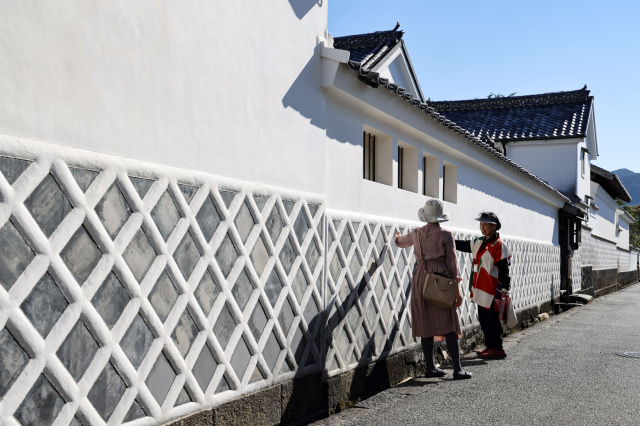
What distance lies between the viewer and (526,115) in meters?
27.3

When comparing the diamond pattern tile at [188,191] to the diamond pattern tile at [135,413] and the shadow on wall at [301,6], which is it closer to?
the diamond pattern tile at [135,413]

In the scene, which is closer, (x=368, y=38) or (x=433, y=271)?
(x=433, y=271)

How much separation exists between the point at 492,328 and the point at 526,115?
65.3 feet

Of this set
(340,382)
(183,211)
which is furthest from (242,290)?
(340,382)

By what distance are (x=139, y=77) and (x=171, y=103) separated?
31 cm

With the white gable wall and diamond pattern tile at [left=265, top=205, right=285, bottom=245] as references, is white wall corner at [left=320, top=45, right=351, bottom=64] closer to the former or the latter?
the white gable wall

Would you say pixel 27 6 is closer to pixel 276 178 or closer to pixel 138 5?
pixel 138 5

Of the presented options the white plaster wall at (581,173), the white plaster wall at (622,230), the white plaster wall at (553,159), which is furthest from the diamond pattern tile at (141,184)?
the white plaster wall at (622,230)

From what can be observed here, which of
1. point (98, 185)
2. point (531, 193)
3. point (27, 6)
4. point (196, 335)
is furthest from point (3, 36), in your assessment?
point (531, 193)

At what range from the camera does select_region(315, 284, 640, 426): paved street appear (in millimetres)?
5801

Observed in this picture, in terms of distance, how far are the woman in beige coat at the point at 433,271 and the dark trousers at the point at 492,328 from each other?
1.77 metres

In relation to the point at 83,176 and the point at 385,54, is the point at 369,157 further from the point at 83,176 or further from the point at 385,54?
the point at 385,54

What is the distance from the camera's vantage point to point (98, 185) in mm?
3471

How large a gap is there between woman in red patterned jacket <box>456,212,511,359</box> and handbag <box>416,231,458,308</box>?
1761mm
